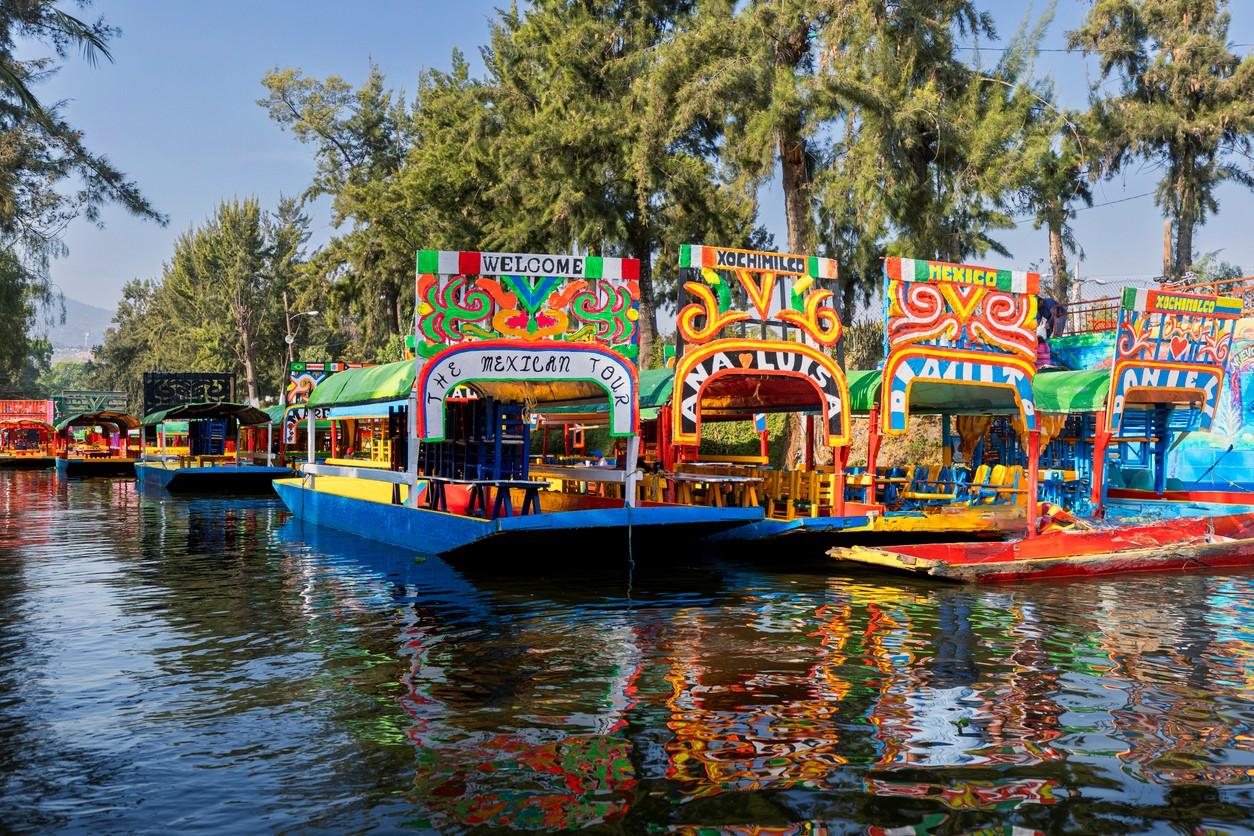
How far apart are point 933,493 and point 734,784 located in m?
16.3

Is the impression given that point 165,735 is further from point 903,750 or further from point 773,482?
point 773,482

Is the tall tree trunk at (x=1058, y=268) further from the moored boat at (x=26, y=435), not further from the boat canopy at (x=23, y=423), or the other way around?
the boat canopy at (x=23, y=423)

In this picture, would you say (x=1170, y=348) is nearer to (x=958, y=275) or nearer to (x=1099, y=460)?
(x=1099, y=460)

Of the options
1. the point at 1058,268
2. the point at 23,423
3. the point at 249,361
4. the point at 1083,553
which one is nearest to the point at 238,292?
the point at 249,361

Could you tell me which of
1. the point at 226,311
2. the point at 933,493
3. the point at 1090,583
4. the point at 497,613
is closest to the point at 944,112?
the point at 933,493

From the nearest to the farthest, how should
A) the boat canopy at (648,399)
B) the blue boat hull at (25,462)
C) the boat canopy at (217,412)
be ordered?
the boat canopy at (648,399) < the boat canopy at (217,412) < the blue boat hull at (25,462)

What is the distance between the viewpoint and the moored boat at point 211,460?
37.7 m

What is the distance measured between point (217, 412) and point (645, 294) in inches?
683

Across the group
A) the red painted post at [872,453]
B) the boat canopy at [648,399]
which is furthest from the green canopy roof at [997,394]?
the boat canopy at [648,399]

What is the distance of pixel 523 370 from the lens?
1598 cm

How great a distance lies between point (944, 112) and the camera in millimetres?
27641

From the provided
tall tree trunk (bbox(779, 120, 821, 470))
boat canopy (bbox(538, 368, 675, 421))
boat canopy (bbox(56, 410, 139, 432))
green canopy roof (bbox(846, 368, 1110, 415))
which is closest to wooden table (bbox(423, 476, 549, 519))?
boat canopy (bbox(538, 368, 675, 421))

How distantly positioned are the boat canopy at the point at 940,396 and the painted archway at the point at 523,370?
621cm

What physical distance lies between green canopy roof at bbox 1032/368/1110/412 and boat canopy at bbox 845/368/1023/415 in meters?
0.58
